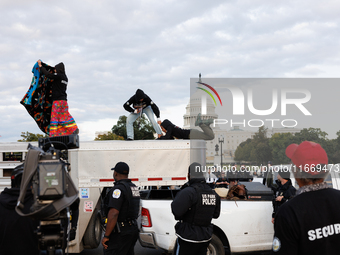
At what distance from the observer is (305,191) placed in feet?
8.14

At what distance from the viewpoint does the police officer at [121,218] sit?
188 inches

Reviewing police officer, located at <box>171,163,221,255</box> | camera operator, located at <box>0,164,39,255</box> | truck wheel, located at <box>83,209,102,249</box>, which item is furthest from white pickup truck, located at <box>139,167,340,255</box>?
camera operator, located at <box>0,164,39,255</box>

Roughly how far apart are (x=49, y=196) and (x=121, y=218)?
99.8 inches

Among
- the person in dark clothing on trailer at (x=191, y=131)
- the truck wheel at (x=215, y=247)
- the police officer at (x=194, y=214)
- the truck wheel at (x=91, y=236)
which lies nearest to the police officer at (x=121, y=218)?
the police officer at (x=194, y=214)

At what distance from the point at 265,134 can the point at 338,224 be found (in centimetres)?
426

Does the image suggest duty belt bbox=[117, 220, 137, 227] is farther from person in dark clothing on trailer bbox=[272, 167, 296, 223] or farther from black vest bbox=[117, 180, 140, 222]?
person in dark clothing on trailer bbox=[272, 167, 296, 223]

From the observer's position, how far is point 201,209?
4.61 metres

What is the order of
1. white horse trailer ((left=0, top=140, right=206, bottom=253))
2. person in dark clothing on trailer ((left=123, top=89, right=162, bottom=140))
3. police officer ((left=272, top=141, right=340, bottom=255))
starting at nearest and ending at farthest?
police officer ((left=272, top=141, right=340, bottom=255))
white horse trailer ((left=0, top=140, right=206, bottom=253))
person in dark clothing on trailer ((left=123, top=89, right=162, bottom=140))

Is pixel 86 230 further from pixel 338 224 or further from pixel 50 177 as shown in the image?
pixel 338 224

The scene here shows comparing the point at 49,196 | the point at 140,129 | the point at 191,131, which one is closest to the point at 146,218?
the point at 191,131

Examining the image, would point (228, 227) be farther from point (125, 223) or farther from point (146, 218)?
point (125, 223)

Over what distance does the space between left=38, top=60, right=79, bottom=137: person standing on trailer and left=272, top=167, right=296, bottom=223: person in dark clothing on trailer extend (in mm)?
4192

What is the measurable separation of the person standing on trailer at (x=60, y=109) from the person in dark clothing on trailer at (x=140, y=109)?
156 cm

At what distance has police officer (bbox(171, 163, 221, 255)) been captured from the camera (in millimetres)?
4508
